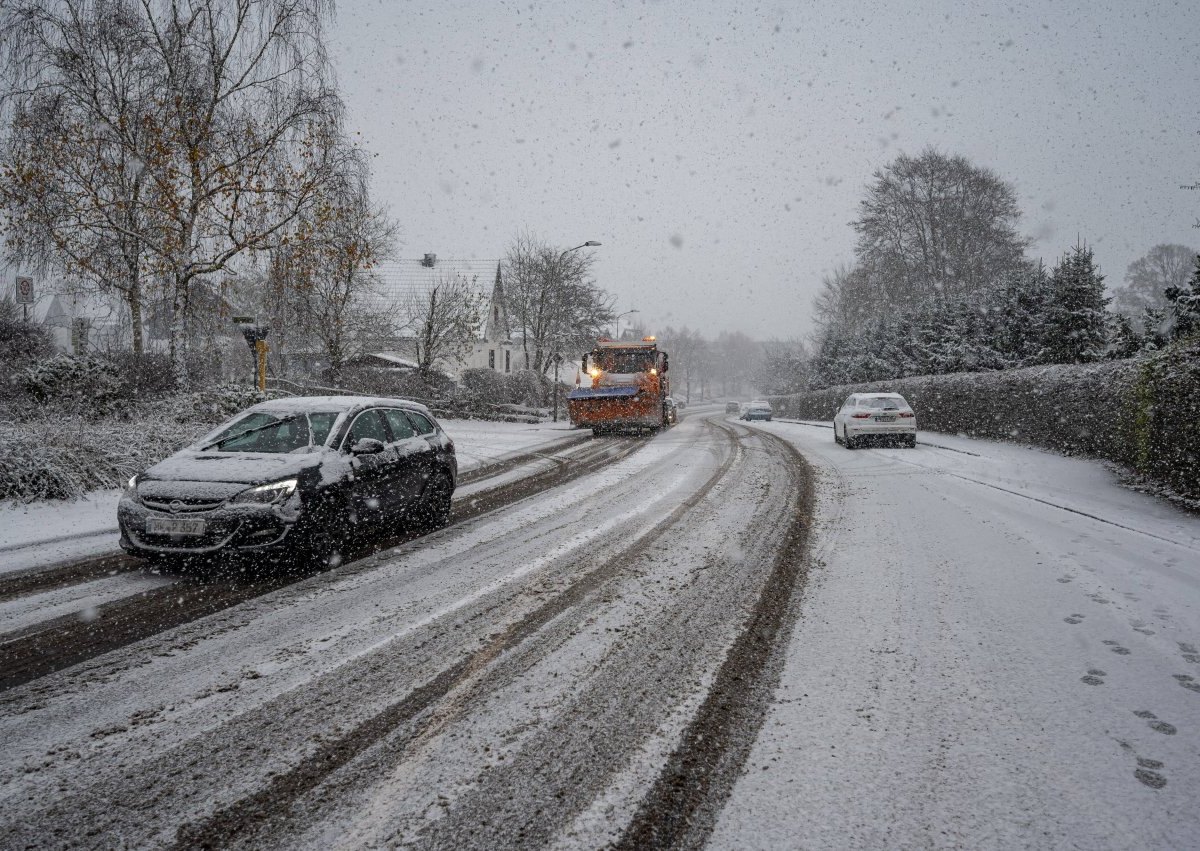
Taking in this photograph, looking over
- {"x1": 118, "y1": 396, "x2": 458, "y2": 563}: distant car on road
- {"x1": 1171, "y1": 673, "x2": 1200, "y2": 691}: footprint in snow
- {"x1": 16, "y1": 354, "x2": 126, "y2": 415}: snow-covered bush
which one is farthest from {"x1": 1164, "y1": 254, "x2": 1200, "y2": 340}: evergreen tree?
{"x1": 16, "y1": 354, "x2": 126, "y2": 415}: snow-covered bush

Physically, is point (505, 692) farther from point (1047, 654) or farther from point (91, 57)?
point (91, 57)

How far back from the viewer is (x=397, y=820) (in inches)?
91.4

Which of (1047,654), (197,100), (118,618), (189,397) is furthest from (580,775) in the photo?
(197,100)

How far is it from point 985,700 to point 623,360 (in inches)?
769

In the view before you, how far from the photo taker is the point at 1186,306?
16.5m

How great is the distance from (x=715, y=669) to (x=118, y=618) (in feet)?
13.2

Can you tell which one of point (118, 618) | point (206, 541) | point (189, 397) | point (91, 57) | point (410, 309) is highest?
point (91, 57)

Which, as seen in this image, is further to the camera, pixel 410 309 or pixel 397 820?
pixel 410 309

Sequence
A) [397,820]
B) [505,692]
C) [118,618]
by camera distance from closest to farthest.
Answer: [397,820], [505,692], [118,618]

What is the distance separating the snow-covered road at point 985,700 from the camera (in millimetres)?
2334

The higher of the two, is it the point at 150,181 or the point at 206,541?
the point at 150,181

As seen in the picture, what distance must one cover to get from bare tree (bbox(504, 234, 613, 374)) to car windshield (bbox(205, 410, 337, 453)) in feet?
108

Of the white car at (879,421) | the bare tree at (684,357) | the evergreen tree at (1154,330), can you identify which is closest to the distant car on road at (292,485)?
the white car at (879,421)

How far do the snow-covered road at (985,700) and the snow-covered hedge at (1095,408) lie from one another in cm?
231
